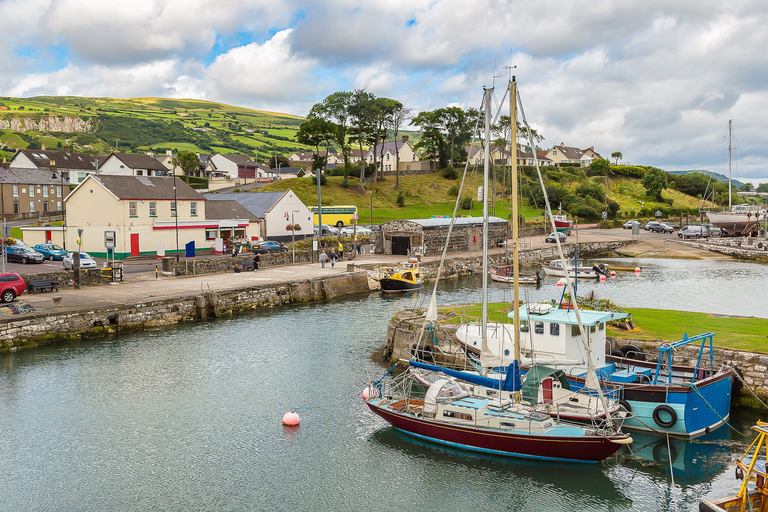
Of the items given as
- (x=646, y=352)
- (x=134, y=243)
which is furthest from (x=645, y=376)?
(x=134, y=243)

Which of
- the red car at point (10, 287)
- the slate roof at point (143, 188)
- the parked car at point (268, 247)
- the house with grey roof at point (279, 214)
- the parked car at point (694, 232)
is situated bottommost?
the red car at point (10, 287)

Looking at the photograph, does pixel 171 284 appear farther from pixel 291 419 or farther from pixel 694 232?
pixel 694 232

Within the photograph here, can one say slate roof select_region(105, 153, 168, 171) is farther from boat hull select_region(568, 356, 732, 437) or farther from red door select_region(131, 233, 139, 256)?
boat hull select_region(568, 356, 732, 437)

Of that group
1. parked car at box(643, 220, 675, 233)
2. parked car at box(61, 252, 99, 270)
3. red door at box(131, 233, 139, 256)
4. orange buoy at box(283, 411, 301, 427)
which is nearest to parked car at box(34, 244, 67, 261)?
red door at box(131, 233, 139, 256)

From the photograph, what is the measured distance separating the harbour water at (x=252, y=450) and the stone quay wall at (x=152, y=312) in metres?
1.43

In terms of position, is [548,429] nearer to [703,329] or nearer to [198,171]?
[703,329]

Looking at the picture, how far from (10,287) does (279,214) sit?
41090mm

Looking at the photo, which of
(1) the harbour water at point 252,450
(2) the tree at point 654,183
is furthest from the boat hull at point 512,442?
(2) the tree at point 654,183

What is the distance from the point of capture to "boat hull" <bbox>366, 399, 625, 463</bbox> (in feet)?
62.1

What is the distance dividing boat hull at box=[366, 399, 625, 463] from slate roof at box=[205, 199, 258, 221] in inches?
2028

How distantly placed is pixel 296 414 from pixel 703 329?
1873cm

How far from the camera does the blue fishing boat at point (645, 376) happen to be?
21.2m

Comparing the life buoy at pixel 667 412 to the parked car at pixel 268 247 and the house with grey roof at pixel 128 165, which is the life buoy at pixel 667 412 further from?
the house with grey roof at pixel 128 165

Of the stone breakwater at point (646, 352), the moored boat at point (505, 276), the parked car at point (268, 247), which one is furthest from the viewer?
the parked car at point (268, 247)
